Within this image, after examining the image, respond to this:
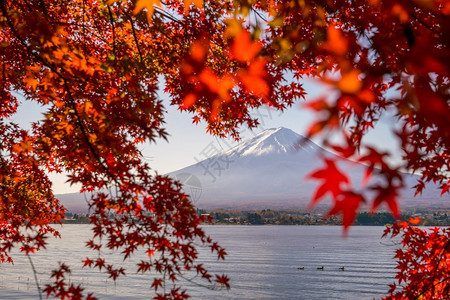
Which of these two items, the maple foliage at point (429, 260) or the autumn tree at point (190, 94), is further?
the maple foliage at point (429, 260)

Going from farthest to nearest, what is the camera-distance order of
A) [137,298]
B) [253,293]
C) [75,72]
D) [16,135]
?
1. [253,293]
2. [137,298]
3. [16,135]
4. [75,72]

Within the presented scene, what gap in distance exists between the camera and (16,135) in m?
10.0

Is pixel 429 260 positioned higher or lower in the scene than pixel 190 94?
lower

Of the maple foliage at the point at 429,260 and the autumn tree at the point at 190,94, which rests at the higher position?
the autumn tree at the point at 190,94

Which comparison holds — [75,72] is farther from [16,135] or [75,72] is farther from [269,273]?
[269,273]

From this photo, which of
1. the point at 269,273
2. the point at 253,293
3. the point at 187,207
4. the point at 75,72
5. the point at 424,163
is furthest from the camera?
the point at 269,273

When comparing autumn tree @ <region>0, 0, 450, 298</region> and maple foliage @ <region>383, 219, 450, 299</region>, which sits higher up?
autumn tree @ <region>0, 0, 450, 298</region>

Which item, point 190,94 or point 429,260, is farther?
point 429,260

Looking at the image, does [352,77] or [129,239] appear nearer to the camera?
[352,77]

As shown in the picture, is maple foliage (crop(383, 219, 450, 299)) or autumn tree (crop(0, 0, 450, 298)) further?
maple foliage (crop(383, 219, 450, 299))

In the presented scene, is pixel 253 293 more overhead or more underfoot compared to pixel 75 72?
more underfoot

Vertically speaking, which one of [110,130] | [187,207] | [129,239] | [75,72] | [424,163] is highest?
[75,72]

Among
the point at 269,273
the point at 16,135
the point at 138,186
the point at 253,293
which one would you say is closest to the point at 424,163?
the point at 138,186

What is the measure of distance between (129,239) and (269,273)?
194 ft
